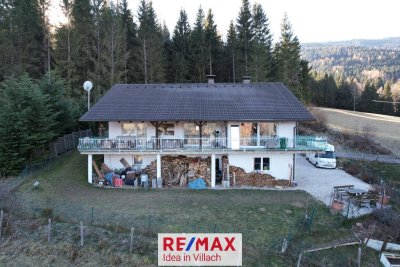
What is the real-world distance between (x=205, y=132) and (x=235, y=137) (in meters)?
2.34

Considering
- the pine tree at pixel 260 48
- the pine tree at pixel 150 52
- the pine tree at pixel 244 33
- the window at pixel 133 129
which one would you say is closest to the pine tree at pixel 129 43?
the pine tree at pixel 150 52

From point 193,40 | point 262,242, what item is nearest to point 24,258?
point 262,242

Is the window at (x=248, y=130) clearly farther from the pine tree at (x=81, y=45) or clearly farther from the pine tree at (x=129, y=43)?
the pine tree at (x=129, y=43)

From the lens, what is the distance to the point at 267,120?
880 inches

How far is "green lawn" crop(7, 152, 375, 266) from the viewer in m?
14.8

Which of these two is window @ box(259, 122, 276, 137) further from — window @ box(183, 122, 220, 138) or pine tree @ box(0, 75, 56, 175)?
pine tree @ box(0, 75, 56, 175)

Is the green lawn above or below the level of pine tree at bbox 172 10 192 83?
below

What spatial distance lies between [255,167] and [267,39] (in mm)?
31512

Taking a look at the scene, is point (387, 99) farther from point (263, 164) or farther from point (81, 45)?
point (81, 45)

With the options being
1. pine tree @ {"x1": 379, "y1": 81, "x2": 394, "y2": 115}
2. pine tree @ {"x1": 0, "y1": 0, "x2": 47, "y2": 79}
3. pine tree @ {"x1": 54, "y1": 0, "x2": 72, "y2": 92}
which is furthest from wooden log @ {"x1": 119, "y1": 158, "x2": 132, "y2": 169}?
pine tree @ {"x1": 379, "y1": 81, "x2": 394, "y2": 115}

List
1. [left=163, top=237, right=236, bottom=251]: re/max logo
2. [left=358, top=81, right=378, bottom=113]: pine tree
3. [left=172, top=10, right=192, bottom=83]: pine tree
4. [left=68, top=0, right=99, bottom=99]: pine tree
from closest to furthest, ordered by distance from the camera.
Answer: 1. [left=163, top=237, right=236, bottom=251]: re/max logo
2. [left=68, top=0, right=99, bottom=99]: pine tree
3. [left=172, top=10, right=192, bottom=83]: pine tree
4. [left=358, top=81, right=378, bottom=113]: pine tree

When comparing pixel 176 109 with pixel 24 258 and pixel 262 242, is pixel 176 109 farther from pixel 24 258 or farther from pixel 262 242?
pixel 24 258

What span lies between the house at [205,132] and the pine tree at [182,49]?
23487 mm

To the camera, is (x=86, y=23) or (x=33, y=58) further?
(x=86, y=23)
